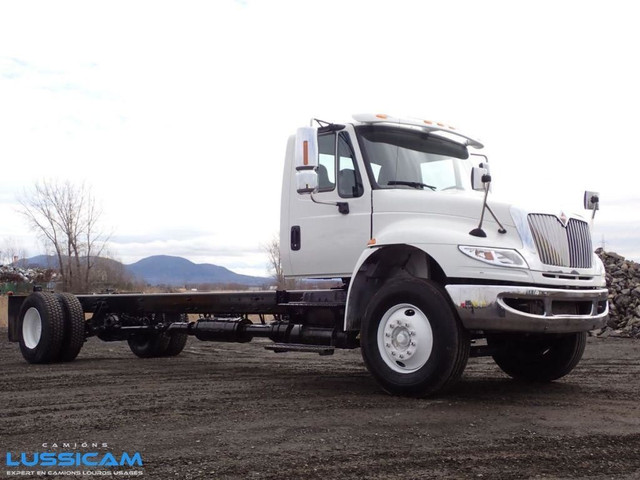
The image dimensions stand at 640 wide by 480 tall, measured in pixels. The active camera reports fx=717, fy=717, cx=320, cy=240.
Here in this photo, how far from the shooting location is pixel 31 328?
11.5 metres

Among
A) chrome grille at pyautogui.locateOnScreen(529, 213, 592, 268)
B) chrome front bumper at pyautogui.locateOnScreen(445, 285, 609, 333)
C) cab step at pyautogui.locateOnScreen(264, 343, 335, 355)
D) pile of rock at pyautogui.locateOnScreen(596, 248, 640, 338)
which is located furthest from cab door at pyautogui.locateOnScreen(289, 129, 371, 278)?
pile of rock at pyautogui.locateOnScreen(596, 248, 640, 338)

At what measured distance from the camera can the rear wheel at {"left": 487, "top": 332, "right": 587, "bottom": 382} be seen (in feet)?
26.6

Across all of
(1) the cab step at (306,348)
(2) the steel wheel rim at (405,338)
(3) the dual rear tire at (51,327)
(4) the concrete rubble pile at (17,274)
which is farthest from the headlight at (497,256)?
(4) the concrete rubble pile at (17,274)

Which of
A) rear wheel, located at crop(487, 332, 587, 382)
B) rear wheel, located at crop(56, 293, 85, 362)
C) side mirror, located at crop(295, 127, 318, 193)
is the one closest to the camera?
side mirror, located at crop(295, 127, 318, 193)

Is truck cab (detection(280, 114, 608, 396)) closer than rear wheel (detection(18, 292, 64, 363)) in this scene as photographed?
Yes

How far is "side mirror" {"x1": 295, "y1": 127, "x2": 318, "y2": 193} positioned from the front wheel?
1329mm

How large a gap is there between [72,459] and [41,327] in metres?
6.98

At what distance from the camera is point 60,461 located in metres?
4.71

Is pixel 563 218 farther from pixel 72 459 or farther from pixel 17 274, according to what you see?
pixel 17 274

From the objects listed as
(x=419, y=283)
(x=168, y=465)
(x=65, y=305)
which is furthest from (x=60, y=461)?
(x=65, y=305)

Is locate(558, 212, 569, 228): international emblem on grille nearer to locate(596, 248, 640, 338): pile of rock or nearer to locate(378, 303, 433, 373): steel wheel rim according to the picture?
locate(378, 303, 433, 373): steel wheel rim

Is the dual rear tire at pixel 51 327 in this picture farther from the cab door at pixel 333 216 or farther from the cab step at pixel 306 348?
the cab door at pixel 333 216

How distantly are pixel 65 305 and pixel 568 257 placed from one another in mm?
7779

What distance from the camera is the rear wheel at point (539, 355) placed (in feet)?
26.6
